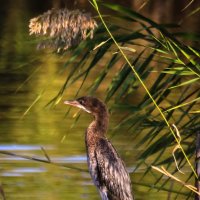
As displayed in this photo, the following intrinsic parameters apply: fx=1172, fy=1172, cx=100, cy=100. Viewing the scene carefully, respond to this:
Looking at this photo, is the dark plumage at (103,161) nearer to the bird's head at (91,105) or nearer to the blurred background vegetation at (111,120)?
the bird's head at (91,105)

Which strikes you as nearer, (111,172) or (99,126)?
(111,172)

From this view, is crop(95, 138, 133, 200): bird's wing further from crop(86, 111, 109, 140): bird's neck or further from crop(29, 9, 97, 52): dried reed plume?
crop(29, 9, 97, 52): dried reed plume

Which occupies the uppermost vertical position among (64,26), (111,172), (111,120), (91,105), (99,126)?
(64,26)

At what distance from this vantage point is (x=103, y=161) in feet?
21.7

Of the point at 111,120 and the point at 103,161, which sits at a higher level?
the point at 103,161

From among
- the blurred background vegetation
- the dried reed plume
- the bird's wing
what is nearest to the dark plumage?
the bird's wing

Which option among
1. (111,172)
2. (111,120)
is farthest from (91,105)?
(111,120)

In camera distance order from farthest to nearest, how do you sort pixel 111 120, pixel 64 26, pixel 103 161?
pixel 111 120 < pixel 103 161 < pixel 64 26

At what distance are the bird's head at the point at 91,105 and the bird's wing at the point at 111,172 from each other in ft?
Result: 0.57

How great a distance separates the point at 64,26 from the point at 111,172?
8.98 ft

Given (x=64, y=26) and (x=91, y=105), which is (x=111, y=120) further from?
(x=64, y=26)

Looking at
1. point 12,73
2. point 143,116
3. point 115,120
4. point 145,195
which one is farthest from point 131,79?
point 12,73

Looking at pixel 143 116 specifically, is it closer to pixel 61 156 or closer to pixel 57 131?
pixel 61 156

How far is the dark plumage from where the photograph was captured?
249 inches
